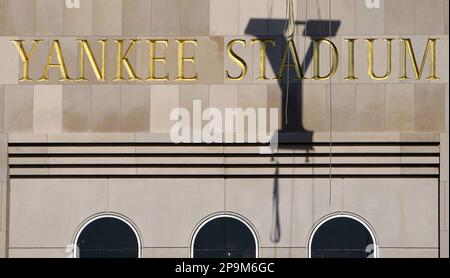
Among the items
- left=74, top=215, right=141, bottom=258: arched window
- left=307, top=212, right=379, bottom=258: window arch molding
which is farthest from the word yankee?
left=74, top=215, right=141, bottom=258: arched window

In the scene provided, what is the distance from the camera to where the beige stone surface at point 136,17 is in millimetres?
39594

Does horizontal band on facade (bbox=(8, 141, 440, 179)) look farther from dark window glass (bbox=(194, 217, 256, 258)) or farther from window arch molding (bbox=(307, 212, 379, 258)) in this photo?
dark window glass (bbox=(194, 217, 256, 258))

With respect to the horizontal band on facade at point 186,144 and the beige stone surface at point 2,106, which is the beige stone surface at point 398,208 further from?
the beige stone surface at point 2,106

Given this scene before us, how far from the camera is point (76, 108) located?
129ft

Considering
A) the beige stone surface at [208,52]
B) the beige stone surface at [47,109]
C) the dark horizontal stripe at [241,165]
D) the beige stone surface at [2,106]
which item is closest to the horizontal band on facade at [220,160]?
the dark horizontal stripe at [241,165]

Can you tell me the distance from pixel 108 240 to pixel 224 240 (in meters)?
2.53

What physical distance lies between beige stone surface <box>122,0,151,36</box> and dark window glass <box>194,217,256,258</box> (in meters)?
4.48

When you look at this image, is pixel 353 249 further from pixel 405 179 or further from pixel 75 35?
pixel 75 35

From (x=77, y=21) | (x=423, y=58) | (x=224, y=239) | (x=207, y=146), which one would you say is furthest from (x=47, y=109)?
(x=423, y=58)

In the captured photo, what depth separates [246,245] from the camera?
39344mm

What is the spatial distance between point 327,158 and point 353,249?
2054 millimetres

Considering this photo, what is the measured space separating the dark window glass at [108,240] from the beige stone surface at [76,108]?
2.10 meters

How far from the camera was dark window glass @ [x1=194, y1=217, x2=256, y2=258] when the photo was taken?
39250 mm

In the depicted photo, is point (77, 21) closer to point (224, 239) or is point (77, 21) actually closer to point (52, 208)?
point (52, 208)
